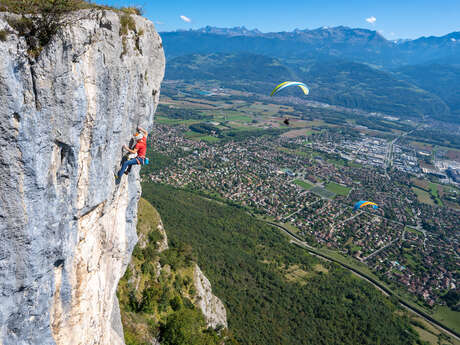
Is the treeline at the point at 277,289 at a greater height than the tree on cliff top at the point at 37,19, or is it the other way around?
the tree on cliff top at the point at 37,19

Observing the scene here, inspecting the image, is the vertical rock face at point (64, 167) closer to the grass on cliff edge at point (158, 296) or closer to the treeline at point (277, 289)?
the grass on cliff edge at point (158, 296)

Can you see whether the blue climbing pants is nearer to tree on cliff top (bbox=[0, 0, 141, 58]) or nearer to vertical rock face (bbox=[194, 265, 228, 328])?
tree on cliff top (bbox=[0, 0, 141, 58])

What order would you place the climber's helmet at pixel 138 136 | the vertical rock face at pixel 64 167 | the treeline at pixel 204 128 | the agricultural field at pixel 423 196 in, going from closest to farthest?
1. the vertical rock face at pixel 64 167
2. the climber's helmet at pixel 138 136
3. the agricultural field at pixel 423 196
4. the treeline at pixel 204 128

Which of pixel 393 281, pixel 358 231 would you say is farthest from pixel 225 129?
pixel 393 281

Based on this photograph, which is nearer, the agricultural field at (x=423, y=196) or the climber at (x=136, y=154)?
the climber at (x=136, y=154)

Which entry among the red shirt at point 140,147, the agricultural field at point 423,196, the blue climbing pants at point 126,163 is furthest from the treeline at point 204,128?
the blue climbing pants at point 126,163

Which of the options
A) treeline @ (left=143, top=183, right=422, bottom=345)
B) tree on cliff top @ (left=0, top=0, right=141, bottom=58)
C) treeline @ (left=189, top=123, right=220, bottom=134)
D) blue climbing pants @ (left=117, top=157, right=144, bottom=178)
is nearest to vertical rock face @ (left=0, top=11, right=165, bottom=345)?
tree on cliff top @ (left=0, top=0, right=141, bottom=58)
